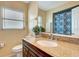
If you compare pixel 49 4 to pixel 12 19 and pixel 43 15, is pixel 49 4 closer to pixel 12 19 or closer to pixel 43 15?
pixel 43 15

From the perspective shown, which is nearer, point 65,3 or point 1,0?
point 65,3

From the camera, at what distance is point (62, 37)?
1670 millimetres

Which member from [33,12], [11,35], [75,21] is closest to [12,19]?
[11,35]

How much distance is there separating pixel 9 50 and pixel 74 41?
7.28 feet

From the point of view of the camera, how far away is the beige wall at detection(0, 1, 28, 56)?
2.78m

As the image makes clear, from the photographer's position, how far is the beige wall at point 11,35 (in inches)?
109

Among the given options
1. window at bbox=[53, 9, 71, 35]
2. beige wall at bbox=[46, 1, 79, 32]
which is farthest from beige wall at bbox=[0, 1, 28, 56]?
window at bbox=[53, 9, 71, 35]

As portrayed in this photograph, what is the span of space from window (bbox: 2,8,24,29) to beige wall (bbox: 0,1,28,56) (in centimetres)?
14

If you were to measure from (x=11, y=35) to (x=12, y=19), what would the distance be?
543 millimetres

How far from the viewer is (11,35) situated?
2941 mm

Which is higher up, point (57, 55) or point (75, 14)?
point (75, 14)

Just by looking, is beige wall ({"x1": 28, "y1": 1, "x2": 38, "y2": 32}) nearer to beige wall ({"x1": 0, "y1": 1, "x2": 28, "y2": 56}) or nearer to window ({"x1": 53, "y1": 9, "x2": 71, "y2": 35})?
beige wall ({"x1": 0, "y1": 1, "x2": 28, "y2": 56})

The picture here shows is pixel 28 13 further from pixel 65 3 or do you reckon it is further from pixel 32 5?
pixel 65 3

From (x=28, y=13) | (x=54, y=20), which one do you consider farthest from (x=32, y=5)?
(x=54, y=20)
